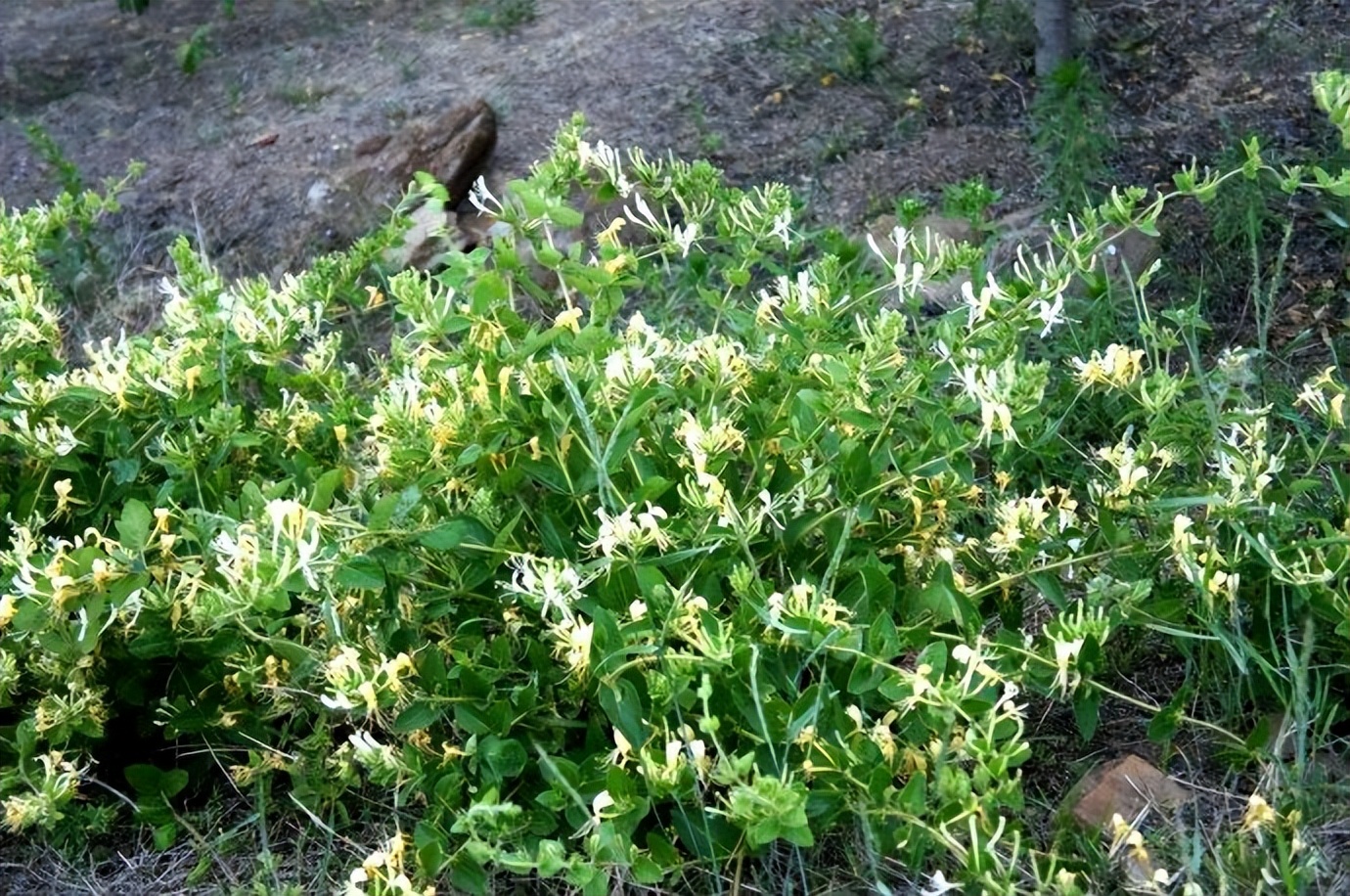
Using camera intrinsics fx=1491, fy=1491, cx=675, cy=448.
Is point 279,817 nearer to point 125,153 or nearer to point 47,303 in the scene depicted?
point 47,303

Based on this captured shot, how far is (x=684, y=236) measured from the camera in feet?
8.13

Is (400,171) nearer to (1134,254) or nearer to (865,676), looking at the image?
(1134,254)

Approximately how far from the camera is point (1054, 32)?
4500mm

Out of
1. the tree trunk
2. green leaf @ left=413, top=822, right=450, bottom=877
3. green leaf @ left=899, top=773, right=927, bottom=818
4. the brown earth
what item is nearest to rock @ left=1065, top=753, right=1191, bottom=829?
green leaf @ left=899, top=773, right=927, bottom=818

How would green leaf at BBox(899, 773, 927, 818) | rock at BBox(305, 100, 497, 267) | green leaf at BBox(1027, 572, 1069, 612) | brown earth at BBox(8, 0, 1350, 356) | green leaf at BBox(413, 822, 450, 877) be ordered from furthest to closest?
rock at BBox(305, 100, 497, 267) < brown earth at BBox(8, 0, 1350, 356) < green leaf at BBox(1027, 572, 1069, 612) < green leaf at BBox(413, 822, 450, 877) < green leaf at BBox(899, 773, 927, 818)

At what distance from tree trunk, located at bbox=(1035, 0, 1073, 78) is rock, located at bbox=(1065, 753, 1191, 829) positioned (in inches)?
111

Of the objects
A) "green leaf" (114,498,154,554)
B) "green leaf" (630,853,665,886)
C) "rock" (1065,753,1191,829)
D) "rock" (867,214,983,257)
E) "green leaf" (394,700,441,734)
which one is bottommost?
"rock" (867,214,983,257)

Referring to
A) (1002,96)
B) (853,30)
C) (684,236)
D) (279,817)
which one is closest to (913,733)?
(684,236)

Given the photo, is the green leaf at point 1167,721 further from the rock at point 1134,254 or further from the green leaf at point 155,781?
the rock at point 1134,254

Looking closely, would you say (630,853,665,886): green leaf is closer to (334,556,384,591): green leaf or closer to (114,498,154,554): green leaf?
(334,556,384,591): green leaf

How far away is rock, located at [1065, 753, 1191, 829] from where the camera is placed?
2150 millimetres

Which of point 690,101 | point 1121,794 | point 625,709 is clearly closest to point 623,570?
point 625,709

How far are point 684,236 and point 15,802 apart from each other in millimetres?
1330

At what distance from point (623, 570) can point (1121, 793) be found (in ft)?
2.64
